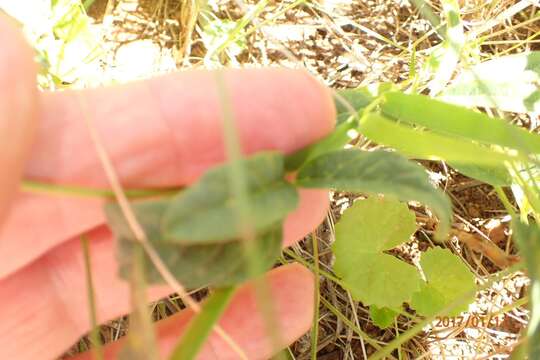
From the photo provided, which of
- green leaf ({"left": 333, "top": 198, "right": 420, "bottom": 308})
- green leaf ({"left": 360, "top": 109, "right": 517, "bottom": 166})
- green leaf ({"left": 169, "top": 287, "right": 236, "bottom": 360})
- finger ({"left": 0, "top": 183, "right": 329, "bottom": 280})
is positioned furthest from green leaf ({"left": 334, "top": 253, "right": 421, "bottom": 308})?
green leaf ({"left": 169, "top": 287, "right": 236, "bottom": 360})

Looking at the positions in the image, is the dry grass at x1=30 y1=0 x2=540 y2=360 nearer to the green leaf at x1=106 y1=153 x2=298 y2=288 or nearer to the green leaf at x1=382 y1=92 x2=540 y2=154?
the green leaf at x1=382 y1=92 x2=540 y2=154

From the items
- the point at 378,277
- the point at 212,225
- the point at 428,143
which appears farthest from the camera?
the point at 378,277

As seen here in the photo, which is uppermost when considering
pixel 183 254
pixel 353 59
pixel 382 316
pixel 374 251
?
pixel 183 254

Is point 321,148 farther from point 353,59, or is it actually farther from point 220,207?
point 353,59

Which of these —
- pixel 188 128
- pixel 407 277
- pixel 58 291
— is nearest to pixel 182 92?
pixel 188 128

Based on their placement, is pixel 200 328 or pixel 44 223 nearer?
pixel 200 328

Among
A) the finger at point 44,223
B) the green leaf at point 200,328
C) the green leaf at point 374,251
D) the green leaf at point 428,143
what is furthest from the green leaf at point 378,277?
the green leaf at point 200,328

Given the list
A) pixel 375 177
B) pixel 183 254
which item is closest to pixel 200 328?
pixel 183 254

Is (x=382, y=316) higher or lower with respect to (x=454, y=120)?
lower

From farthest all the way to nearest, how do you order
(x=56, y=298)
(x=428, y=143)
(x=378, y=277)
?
(x=378, y=277) < (x=56, y=298) < (x=428, y=143)
